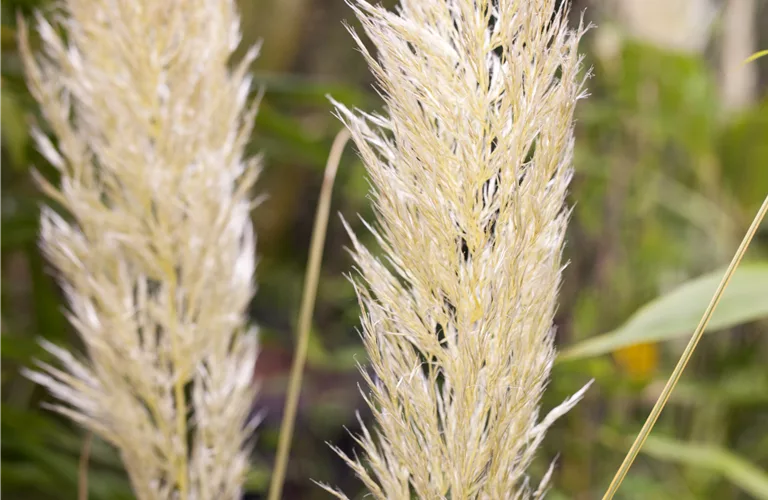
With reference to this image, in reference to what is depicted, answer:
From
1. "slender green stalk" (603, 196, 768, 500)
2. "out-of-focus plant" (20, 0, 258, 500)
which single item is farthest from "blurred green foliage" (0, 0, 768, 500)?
"slender green stalk" (603, 196, 768, 500)

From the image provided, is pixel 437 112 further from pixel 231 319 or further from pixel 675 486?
pixel 675 486

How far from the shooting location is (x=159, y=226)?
1.33ft

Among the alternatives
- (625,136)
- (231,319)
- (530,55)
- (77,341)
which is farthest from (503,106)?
(625,136)

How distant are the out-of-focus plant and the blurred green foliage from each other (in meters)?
0.26

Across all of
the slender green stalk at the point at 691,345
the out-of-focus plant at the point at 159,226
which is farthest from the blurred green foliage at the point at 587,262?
the slender green stalk at the point at 691,345

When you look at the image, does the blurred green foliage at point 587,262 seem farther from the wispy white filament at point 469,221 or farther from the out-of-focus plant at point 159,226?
the wispy white filament at point 469,221

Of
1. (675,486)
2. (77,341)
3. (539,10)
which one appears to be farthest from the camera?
(675,486)

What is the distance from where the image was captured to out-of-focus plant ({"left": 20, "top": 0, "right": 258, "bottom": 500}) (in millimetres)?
397

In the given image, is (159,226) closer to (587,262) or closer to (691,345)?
(691,345)

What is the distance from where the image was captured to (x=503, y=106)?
25 centimetres

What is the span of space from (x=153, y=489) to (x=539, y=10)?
33 cm

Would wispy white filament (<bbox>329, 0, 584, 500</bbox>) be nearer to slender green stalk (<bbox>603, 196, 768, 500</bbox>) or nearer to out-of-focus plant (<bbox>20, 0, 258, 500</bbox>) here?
slender green stalk (<bbox>603, 196, 768, 500</bbox>)

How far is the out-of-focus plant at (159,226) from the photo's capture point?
397 mm

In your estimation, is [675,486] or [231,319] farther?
[675,486]
